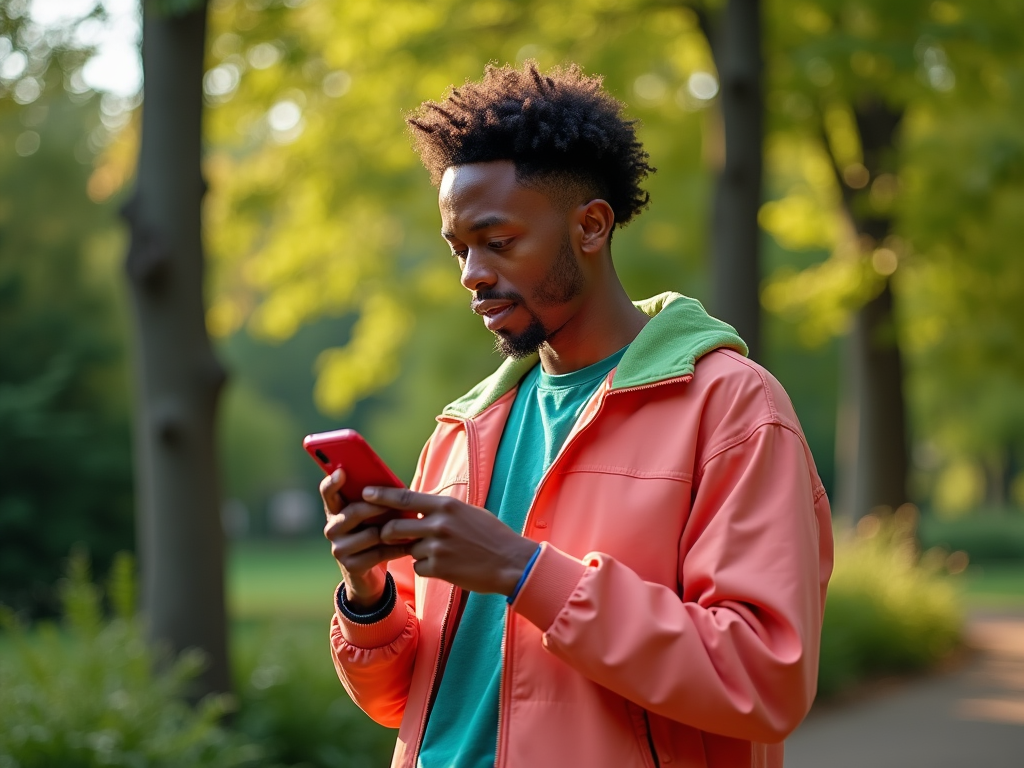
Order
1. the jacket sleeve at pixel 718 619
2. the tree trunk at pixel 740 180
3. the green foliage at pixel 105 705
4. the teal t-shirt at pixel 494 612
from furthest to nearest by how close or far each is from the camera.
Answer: the tree trunk at pixel 740 180 < the green foliage at pixel 105 705 < the teal t-shirt at pixel 494 612 < the jacket sleeve at pixel 718 619

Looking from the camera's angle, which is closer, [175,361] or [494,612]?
[494,612]

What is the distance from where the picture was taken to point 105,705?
575 cm

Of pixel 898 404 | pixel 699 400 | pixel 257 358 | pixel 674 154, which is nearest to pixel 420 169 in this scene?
pixel 674 154

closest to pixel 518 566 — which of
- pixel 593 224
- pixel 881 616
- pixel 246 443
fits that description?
pixel 593 224

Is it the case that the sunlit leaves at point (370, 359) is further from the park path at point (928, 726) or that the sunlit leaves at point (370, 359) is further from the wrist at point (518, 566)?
the wrist at point (518, 566)

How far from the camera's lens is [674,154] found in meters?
13.3

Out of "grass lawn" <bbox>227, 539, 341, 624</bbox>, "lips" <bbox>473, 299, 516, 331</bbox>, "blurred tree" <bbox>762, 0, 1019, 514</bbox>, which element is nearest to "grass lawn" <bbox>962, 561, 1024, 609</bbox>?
"blurred tree" <bbox>762, 0, 1019, 514</bbox>

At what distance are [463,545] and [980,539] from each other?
31.5 metres

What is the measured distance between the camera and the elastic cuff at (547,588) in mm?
1987

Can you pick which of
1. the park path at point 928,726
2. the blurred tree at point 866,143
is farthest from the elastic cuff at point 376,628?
the blurred tree at point 866,143

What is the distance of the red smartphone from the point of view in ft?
6.81

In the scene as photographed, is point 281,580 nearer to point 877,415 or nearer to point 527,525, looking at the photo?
point 877,415

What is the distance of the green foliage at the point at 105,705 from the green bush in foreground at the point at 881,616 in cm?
577

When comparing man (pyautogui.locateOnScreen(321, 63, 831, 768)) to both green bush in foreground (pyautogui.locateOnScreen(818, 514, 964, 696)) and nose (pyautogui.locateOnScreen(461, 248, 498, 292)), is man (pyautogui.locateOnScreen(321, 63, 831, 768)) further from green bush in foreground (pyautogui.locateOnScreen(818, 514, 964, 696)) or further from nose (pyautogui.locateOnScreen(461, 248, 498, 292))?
green bush in foreground (pyautogui.locateOnScreen(818, 514, 964, 696))
